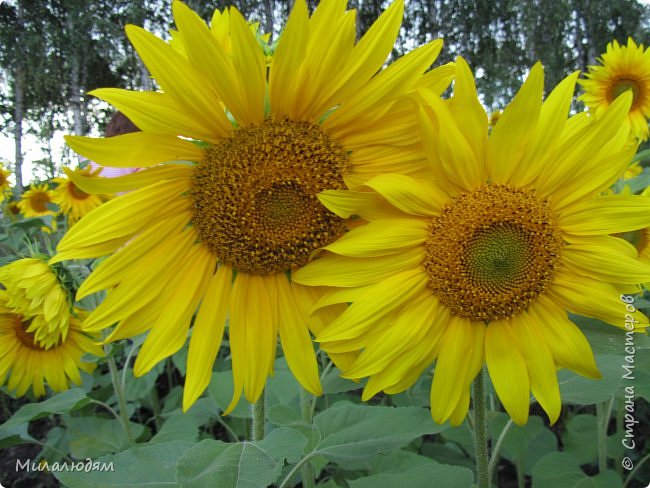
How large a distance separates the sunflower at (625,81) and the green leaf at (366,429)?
283 cm

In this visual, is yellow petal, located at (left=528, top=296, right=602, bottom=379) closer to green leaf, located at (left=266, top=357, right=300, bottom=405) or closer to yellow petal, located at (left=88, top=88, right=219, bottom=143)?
yellow petal, located at (left=88, top=88, right=219, bottom=143)

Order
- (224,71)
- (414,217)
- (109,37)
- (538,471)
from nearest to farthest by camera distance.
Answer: (224,71)
(414,217)
(538,471)
(109,37)

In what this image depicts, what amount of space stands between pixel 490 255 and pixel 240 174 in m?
0.59

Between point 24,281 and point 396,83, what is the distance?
1482mm

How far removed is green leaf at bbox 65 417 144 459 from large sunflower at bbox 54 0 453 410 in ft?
4.90

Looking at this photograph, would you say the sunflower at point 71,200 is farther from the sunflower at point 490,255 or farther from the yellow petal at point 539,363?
the yellow petal at point 539,363

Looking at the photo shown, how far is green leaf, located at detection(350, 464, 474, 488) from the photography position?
1.33m

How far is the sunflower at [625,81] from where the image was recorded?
11.3 ft

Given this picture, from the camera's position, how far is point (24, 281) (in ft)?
5.99

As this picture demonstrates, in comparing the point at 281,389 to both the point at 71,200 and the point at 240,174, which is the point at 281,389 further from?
the point at 71,200

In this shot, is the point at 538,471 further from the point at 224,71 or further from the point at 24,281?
the point at 24,281

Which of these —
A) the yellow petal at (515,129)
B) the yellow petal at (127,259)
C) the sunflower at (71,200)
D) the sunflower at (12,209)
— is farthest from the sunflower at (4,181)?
the yellow petal at (515,129)

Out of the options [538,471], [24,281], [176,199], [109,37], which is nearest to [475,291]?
[176,199]

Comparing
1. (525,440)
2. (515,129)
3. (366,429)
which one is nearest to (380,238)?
(515,129)
